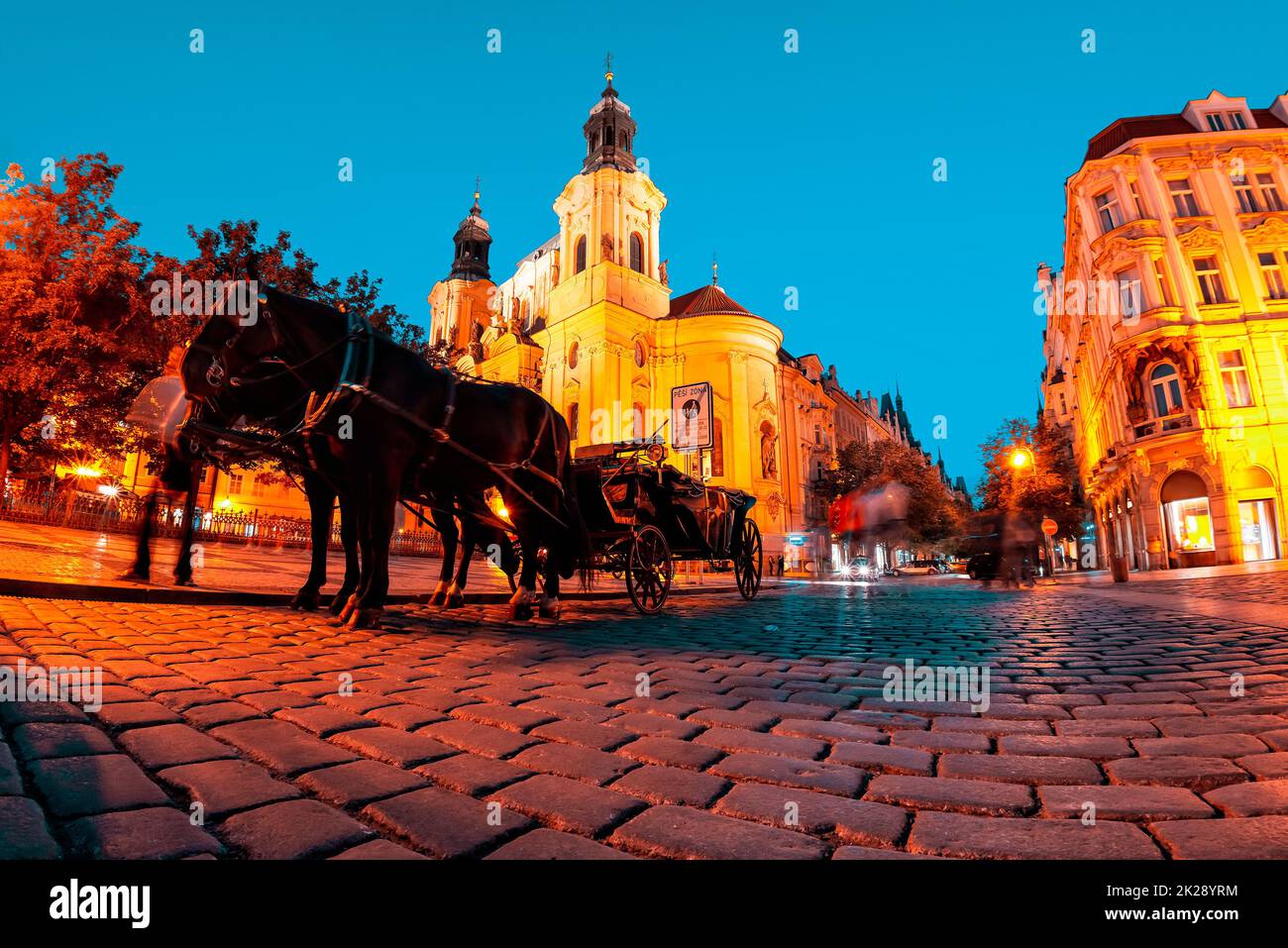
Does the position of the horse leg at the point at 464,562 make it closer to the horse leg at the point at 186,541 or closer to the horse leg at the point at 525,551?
the horse leg at the point at 525,551

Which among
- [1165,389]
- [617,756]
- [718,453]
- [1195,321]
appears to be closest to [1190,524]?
[1165,389]

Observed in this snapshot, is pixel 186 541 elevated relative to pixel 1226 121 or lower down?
lower down

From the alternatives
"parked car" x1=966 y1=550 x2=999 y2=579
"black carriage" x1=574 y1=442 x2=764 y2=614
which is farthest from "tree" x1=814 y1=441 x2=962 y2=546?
"black carriage" x1=574 y1=442 x2=764 y2=614

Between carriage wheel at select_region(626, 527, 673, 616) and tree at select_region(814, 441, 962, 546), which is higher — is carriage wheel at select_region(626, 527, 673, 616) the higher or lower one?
the lower one

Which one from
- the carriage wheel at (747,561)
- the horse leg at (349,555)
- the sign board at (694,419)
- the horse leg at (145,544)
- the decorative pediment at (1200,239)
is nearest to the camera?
the horse leg at (349,555)

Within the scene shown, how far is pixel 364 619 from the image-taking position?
16.3 feet

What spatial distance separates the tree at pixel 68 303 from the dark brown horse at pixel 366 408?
12.7 meters

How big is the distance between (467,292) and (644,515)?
57.6 meters

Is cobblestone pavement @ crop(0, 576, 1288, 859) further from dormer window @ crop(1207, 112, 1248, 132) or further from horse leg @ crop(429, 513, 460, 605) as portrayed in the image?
dormer window @ crop(1207, 112, 1248, 132)

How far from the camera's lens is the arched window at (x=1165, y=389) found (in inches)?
953

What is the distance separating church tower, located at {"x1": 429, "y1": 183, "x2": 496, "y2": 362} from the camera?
194 feet

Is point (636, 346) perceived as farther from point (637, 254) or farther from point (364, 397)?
point (364, 397)

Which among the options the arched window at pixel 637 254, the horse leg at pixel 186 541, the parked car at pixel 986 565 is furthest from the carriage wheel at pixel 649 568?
the arched window at pixel 637 254
